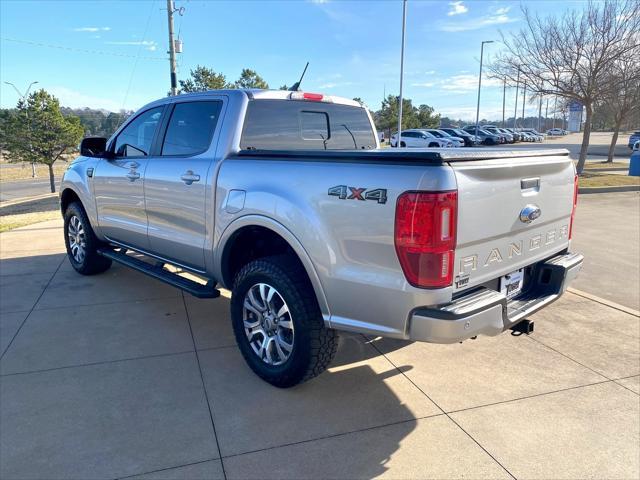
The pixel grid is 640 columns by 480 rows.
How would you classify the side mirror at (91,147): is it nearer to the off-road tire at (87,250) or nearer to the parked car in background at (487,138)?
the off-road tire at (87,250)

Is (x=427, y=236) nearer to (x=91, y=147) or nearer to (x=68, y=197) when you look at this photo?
(x=91, y=147)

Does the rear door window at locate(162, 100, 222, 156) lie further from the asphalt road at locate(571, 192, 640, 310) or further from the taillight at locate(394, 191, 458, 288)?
the asphalt road at locate(571, 192, 640, 310)

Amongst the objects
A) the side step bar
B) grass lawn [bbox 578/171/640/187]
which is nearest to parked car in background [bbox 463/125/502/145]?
grass lawn [bbox 578/171/640/187]

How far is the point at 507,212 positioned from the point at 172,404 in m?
2.41

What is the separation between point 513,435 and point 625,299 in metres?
3.23

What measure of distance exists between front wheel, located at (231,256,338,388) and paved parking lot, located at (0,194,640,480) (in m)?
0.21

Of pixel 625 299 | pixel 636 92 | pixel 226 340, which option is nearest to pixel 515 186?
pixel 226 340

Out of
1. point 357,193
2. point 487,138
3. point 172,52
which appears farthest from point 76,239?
point 487,138

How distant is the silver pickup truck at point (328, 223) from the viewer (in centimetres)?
253

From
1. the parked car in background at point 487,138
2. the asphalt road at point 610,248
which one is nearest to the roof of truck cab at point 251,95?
the asphalt road at point 610,248

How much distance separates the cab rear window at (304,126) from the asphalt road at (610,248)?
3185 mm

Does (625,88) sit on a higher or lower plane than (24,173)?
higher

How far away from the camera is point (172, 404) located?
3.20 m

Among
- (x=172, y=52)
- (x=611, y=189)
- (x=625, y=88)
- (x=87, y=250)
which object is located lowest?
(x=611, y=189)
